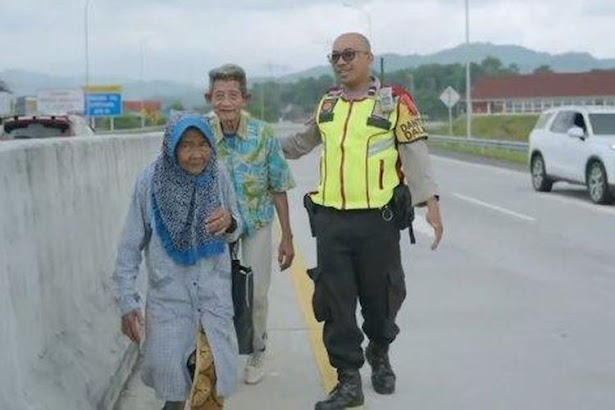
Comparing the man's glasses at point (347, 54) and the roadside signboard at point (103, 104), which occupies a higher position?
the roadside signboard at point (103, 104)

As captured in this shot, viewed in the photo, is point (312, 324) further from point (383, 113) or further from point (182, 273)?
point (182, 273)

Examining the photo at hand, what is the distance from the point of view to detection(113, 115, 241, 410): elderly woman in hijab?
481cm

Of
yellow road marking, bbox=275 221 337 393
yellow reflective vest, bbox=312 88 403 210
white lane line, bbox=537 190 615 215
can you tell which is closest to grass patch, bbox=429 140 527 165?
white lane line, bbox=537 190 615 215

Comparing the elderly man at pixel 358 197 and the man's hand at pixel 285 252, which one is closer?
the elderly man at pixel 358 197

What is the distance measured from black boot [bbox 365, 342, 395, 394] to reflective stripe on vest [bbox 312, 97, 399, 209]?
3.15 ft

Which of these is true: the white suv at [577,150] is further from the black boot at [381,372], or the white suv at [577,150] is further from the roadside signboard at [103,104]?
the roadside signboard at [103,104]

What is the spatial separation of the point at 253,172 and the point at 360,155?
663 mm

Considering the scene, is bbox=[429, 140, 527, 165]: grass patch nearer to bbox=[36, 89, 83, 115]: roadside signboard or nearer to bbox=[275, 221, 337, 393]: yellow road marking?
bbox=[36, 89, 83, 115]: roadside signboard

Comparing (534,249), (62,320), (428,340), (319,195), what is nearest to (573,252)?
(534,249)

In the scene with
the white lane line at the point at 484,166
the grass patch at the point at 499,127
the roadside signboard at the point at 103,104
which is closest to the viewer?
the white lane line at the point at 484,166

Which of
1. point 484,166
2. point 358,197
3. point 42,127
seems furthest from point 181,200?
point 484,166

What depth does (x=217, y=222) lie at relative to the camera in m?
4.89

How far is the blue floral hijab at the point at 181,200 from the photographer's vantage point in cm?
480

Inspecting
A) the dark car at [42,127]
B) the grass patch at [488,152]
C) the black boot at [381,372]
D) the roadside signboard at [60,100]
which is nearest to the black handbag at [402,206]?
the black boot at [381,372]
